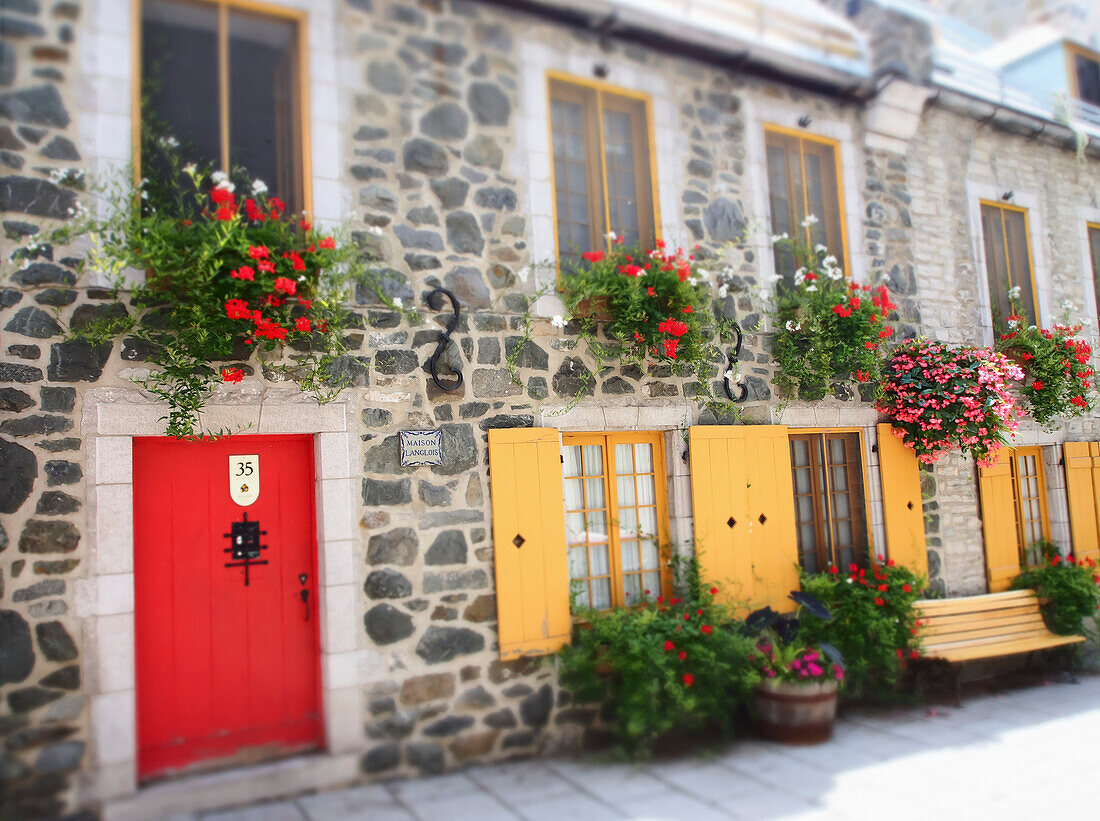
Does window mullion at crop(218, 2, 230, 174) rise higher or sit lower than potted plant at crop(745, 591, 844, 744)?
higher

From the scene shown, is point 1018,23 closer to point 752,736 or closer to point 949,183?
point 949,183

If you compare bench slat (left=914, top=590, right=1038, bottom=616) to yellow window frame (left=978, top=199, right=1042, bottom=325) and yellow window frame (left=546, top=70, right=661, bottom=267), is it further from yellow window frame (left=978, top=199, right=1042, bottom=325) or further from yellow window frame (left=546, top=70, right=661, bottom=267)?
yellow window frame (left=546, top=70, right=661, bottom=267)

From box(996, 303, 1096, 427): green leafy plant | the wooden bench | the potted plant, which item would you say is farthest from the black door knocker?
box(996, 303, 1096, 427): green leafy plant

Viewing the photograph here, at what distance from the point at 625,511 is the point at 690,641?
0.97 meters

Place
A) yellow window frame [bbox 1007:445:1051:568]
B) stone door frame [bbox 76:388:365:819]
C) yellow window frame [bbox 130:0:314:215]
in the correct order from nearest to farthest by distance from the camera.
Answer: stone door frame [bbox 76:388:365:819] < yellow window frame [bbox 130:0:314:215] < yellow window frame [bbox 1007:445:1051:568]

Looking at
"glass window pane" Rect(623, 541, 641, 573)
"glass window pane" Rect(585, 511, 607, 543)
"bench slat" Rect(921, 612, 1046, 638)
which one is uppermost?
"glass window pane" Rect(585, 511, 607, 543)

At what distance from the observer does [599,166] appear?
5.28 m

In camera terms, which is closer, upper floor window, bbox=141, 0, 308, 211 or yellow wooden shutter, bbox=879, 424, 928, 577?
upper floor window, bbox=141, 0, 308, 211

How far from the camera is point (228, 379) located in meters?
3.88

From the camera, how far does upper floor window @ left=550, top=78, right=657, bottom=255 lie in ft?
17.0

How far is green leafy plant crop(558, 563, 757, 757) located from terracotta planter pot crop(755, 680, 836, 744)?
0.16m

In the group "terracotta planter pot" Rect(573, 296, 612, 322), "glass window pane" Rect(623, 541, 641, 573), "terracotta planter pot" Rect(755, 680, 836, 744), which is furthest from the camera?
"glass window pane" Rect(623, 541, 641, 573)

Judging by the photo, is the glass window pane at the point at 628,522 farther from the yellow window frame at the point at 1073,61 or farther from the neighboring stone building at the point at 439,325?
the yellow window frame at the point at 1073,61

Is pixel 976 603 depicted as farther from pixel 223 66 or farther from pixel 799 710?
pixel 223 66
